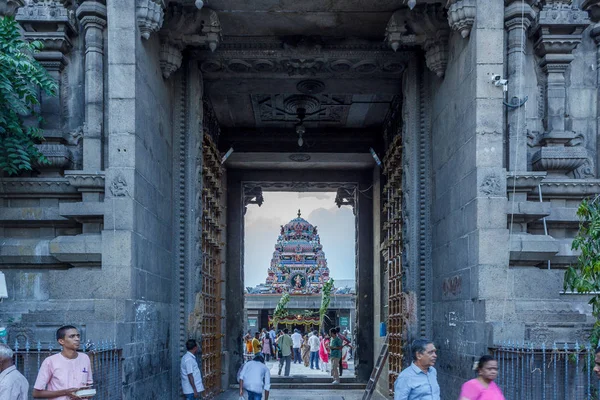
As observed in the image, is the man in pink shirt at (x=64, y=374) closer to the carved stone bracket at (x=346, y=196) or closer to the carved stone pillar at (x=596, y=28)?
the carved stone pillar at (x=596, y=28)

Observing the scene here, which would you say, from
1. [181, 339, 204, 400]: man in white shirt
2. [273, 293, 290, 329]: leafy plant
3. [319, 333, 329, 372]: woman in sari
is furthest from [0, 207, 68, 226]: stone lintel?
[273, 293, 290, 329]: leafy plant

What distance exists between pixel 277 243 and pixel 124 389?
42.3 m

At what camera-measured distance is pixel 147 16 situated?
8477mm

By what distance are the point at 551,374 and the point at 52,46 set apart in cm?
690

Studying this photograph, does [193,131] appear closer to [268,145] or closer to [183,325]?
[183,325]

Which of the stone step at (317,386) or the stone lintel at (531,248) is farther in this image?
the stone step at (317,386)

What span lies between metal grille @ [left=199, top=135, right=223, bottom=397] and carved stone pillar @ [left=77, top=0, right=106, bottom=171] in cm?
372

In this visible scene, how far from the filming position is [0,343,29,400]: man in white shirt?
519cm

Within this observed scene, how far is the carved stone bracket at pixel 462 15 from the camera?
8.52 meters

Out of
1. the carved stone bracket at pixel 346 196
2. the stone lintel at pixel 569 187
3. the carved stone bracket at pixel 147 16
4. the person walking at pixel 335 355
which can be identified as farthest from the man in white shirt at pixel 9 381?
the carved stone bracket at pixel 346 196

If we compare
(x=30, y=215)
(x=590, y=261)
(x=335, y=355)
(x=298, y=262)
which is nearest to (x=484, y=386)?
(x=590, y=261)

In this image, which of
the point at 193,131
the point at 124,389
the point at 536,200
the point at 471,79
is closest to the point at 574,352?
the point at 536,200

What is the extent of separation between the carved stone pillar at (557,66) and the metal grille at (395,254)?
3.88 metres

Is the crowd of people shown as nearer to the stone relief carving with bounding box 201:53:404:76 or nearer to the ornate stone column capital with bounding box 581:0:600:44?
the stone relief carving with bounding box 201:53:404:76
